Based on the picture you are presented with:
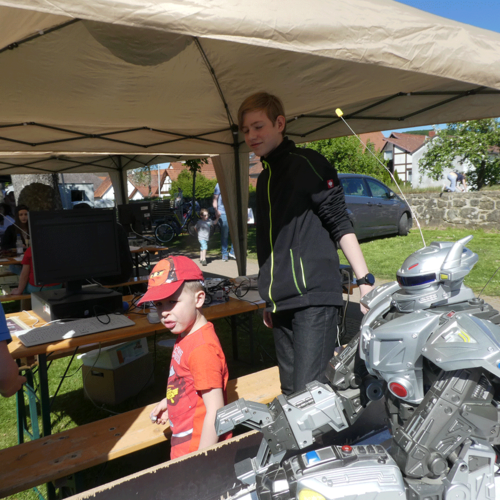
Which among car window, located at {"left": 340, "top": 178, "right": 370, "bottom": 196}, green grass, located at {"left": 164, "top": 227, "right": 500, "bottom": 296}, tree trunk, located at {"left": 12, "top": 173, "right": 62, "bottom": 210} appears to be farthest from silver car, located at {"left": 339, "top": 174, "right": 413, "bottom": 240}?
tree trunk, located at {"left": 12, "top": 173, "right": 62, "bottom": 210}

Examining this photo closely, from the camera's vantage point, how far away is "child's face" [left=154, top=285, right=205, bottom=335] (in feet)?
5.90

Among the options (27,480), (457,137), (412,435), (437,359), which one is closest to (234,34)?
(437,359)

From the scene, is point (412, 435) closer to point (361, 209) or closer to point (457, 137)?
point (361, 209)

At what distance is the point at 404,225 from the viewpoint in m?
12.5

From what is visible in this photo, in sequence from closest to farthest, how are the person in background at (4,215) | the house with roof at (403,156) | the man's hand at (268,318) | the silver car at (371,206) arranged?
the man's hand at (268,318)
the person in background at (4,215)
the silver car at (371,206)
the house with roof at (403,156)

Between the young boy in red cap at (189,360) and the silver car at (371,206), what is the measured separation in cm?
901

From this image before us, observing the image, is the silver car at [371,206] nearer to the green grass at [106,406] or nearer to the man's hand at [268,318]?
the green grass at [106,406]

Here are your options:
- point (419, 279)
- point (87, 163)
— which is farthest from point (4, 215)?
point (419, 279)

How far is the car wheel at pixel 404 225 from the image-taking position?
40.5ft

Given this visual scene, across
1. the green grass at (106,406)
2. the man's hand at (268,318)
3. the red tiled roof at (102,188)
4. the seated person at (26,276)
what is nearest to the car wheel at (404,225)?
the green grass at (106,406)

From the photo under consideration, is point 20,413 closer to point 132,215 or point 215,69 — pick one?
point 215,69

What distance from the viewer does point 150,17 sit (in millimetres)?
1243

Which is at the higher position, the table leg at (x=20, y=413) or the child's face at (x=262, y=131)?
the child's face at (x=262, y=131)

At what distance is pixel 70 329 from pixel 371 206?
974 centimetres
